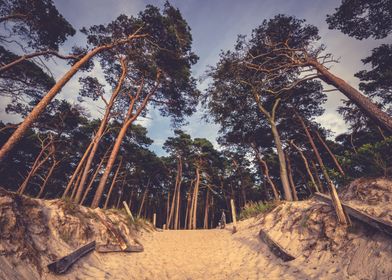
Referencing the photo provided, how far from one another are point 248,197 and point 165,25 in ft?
107

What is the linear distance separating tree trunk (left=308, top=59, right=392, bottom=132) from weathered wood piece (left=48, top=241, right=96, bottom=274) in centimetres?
957

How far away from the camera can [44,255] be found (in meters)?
4.27

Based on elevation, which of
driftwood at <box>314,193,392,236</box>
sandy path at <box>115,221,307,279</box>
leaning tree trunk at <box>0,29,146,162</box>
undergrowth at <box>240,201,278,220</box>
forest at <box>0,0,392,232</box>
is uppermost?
forest at <box>0,0,392,232</box>

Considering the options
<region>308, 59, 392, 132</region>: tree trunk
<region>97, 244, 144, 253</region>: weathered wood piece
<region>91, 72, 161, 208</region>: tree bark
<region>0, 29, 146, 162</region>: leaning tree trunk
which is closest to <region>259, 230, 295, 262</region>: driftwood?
<region>97, 244, 144, 253</region>: weathered wood piece

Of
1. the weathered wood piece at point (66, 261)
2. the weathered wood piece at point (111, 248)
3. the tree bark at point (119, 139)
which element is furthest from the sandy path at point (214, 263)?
the tree bark at point (119, 139)

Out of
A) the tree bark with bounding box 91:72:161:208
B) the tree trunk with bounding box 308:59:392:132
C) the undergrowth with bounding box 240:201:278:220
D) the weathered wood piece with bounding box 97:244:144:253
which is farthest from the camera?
the tree bark with bounding box 91:72:161:208

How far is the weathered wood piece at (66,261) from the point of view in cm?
389

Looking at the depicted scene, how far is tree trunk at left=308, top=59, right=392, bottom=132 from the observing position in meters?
6.50

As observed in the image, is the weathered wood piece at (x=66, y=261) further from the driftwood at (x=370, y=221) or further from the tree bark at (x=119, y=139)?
the driftwood at (x=370, y=221)

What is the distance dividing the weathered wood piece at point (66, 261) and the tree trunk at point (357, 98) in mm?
9566

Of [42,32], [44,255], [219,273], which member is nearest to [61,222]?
[44,255]

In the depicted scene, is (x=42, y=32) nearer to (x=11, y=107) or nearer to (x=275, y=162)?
(x=11, y=107)

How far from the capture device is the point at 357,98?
7324 mm

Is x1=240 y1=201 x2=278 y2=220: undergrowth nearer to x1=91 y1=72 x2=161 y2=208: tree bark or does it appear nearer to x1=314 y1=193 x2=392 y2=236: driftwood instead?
x1=314 y1=193 x2=392 y2=236: driftwood
